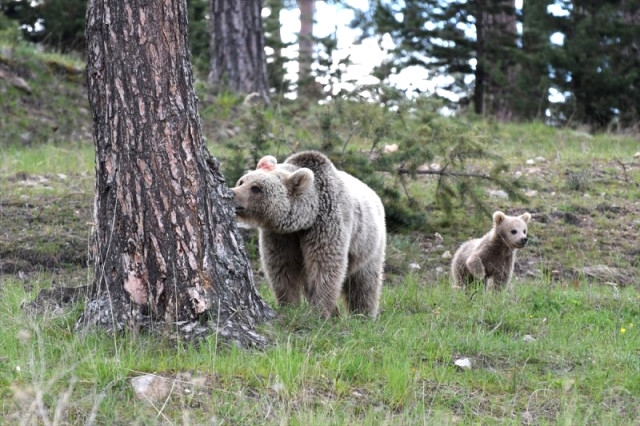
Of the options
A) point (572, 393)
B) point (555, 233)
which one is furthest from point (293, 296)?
point (555, 233)

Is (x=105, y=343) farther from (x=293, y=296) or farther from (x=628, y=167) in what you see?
(x=628, y=167)

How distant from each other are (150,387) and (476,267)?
16.9 ft

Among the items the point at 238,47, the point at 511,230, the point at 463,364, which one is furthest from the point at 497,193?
the point at 463,364

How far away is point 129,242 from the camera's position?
6.35 m

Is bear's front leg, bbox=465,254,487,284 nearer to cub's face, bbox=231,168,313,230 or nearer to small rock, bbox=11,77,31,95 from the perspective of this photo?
cub's face, bbox=231,168,313,230

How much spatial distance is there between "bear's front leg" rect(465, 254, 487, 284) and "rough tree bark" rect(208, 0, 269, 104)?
25.1 ft

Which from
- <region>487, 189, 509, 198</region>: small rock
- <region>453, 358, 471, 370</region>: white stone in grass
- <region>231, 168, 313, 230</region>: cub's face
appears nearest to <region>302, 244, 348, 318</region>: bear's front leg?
<region>231, 168, 313, 230</region>: cub's face

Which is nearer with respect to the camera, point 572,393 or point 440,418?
point 440,418

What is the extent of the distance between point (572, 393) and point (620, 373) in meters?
0.53

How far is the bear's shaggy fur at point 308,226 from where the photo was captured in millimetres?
7668

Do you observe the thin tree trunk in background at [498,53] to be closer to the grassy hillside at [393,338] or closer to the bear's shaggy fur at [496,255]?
the grassy hillside at [393,338]

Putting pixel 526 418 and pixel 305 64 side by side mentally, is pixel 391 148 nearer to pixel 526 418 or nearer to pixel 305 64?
pixel 526 418

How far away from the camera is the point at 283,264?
26.5 feet

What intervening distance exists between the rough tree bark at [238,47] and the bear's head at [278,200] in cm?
892
